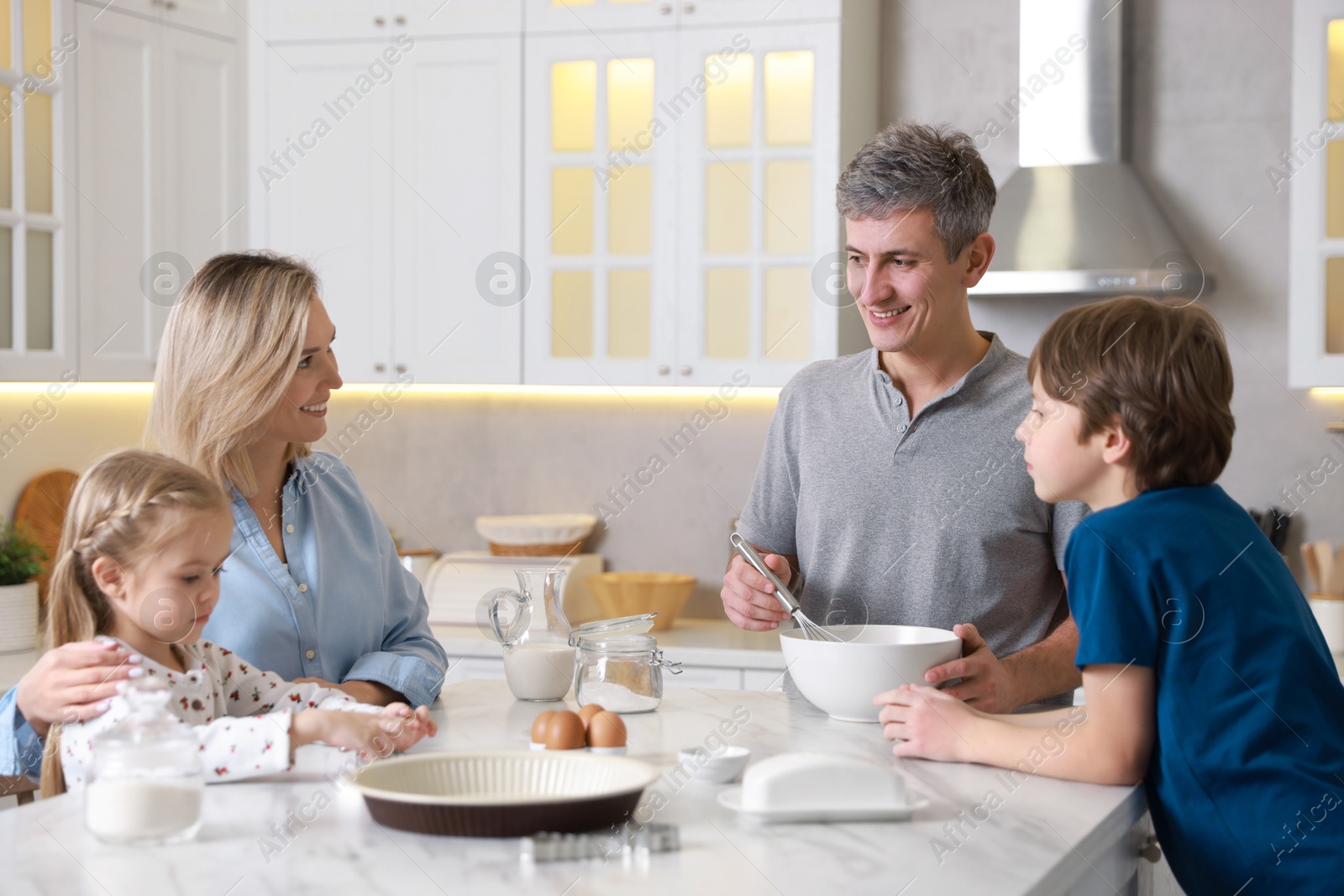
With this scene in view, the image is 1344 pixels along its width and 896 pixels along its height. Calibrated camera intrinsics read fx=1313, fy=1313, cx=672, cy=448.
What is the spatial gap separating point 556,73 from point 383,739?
92.8 inches

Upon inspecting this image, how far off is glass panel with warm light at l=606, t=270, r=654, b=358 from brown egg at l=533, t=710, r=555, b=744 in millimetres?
1987

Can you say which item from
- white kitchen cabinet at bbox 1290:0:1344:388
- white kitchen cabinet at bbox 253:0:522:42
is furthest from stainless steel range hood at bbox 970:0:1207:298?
white kitchen cabinet at bbox 253:0:522:42

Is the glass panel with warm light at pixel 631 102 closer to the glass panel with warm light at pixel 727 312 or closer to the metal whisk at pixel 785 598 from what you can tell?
the glass panel with warm light at pixel 727 312

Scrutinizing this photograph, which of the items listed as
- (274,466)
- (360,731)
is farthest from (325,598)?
(360,731)

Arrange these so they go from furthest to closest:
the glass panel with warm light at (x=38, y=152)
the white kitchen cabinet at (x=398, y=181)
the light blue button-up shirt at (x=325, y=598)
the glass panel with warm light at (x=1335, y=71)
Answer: the white kitchen cabinet at (x=398, y=181) < the glass panel with warm light at (x=38, y=152) < the glass panel with warm light at (x=1335, y=71) < the light blue button-up shirt at (x=325, y=598)

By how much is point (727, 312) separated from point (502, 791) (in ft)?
7.15

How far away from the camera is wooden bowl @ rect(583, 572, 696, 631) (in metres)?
3.29

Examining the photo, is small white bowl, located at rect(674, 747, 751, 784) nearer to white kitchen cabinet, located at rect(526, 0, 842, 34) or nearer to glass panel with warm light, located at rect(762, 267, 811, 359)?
glass panel with warm light, located at rect(762, 267, 811, 359)

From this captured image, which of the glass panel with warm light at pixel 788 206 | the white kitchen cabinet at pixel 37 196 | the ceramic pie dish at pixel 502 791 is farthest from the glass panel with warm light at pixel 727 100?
the ceramic pie dish at pixel 502 791

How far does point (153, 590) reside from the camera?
→ 1258 millimetres

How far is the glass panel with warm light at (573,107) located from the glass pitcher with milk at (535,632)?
74.5 inches

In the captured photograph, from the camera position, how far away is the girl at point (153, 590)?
1.23 m

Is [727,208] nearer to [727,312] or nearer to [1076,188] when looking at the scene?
[727,312]

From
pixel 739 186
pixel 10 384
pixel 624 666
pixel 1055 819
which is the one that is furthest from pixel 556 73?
pixel 1055 819
